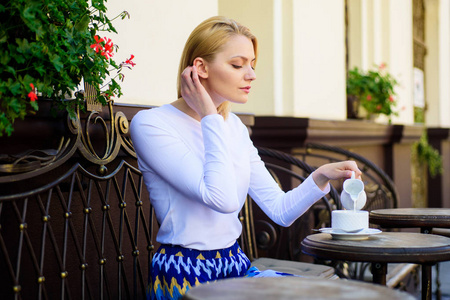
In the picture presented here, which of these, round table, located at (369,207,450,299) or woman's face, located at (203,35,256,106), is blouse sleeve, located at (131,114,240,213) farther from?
round table, located at (369,207,450,299)

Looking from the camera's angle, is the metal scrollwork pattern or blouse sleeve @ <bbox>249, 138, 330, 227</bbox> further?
blouse sleeve @ <bbox>249, 138, 330, 227</bbox>

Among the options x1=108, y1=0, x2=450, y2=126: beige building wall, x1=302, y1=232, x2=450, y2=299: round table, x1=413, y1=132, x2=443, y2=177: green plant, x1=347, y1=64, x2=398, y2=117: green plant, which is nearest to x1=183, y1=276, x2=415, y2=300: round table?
x1=302, y1=232, x2=450, y2=299: round table

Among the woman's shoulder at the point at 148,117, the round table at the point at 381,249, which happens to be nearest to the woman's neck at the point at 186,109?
the woman's shoulder at the point at 148,117

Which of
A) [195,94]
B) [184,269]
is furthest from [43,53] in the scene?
[184,269]

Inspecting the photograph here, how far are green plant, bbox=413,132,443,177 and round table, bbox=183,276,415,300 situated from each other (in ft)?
27.3

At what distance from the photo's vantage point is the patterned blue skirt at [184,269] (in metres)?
2.01

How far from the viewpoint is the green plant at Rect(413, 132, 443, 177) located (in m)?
9.53

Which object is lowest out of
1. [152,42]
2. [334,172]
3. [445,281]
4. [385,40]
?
[445,281]

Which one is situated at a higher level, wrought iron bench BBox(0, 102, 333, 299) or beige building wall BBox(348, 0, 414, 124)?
beige building wall BBox(348, 0, 414, 124)

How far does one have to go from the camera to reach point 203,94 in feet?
6.96

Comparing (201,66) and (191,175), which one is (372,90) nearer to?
(201,66)

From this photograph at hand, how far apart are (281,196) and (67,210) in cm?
78

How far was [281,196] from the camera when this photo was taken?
7.92ft

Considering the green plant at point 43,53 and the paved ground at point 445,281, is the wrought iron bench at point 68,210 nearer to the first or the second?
the green plant at point 43,53
